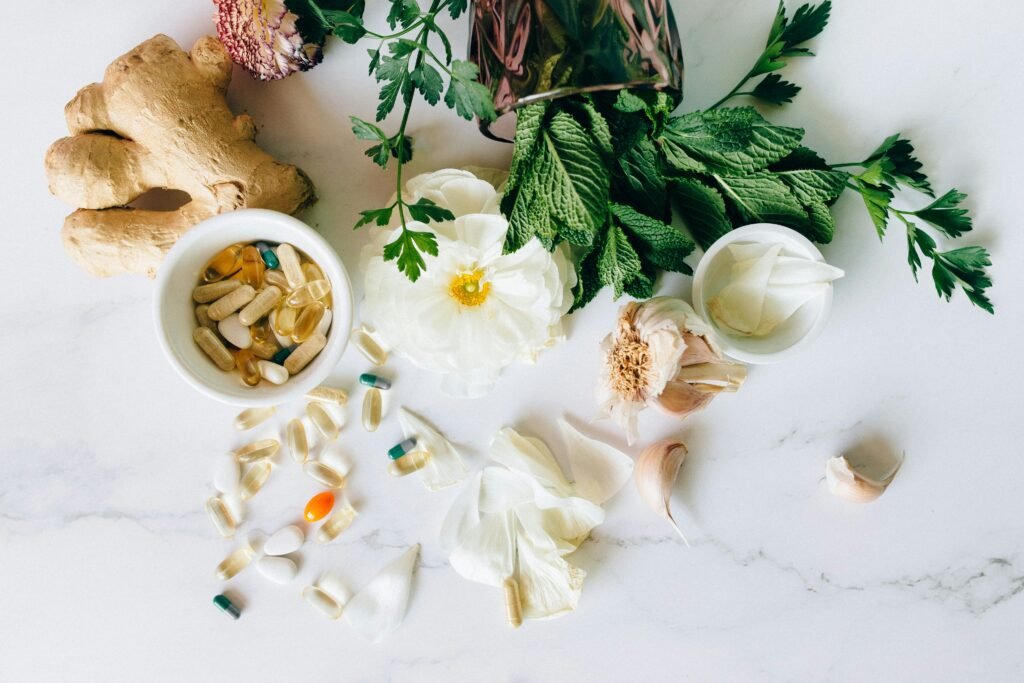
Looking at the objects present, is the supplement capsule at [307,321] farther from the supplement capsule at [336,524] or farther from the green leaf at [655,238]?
the green leaf at [655,238]

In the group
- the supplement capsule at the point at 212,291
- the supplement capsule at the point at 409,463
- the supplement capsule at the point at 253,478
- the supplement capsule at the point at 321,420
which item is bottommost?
the supplement capsule at the point at 253,478

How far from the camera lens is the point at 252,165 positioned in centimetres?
73

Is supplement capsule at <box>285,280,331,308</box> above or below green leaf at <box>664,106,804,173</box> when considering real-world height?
below

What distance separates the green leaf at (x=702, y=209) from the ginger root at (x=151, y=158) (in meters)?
0.42

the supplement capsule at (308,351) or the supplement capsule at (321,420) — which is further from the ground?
the supplement capsule at (308,351)

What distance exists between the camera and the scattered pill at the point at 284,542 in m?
0.83

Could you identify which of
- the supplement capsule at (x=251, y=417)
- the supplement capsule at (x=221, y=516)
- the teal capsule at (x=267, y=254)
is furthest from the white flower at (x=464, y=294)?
the supplement capsule at (x=221, y=516)

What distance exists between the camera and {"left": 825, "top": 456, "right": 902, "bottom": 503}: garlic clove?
79cm

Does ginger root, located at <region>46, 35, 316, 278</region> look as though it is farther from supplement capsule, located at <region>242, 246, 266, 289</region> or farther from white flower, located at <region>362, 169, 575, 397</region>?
white flower, located at <region>362, 169, 575, 397</region>

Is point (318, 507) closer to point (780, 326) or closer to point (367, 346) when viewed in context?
point (367, 346)

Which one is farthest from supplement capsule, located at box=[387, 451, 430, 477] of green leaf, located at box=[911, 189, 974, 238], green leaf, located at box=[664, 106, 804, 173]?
green leaf, located at box=[911, 189, 974, 238]

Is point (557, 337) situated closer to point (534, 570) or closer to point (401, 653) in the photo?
point (534, 570)

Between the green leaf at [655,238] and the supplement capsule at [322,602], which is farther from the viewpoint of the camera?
the supplement capsule at [322,602]

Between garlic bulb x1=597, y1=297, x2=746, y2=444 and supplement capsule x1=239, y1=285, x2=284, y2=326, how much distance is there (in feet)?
1.20
